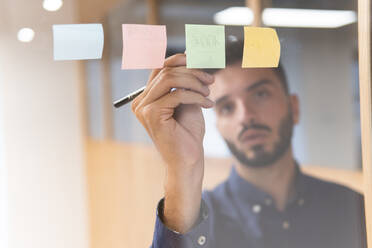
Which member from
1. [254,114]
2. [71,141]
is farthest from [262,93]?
[71,141]

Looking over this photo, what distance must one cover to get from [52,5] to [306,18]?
98 centimetres

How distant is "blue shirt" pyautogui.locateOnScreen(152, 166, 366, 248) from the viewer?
3.59ft

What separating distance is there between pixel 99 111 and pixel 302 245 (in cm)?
71

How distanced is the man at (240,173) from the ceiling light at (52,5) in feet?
0.71

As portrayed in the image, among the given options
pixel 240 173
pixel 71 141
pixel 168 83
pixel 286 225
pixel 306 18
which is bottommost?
pixel 286 225

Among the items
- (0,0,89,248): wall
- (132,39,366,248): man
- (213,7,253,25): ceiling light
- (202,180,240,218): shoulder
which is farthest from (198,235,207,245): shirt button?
(213,7,253,25): ceiling light

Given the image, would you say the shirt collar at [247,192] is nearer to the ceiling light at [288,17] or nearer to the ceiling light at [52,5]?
the ceiling light at [288,17]

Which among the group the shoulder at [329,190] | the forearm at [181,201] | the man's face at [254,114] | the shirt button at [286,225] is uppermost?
the man's face at [254,114]

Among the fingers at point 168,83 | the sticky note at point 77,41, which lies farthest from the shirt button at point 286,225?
the sticky note at point 77,41

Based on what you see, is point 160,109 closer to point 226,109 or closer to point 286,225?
point 226,109

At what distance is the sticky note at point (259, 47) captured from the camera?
2.81 ft

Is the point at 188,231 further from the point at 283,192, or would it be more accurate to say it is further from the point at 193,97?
the point at 283,192

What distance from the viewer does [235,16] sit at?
1.24 meters

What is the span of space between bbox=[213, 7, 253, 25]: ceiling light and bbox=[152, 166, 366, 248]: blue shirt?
0.43m
